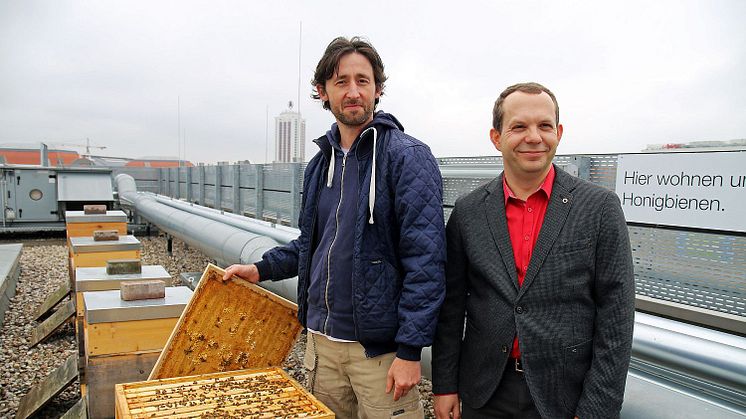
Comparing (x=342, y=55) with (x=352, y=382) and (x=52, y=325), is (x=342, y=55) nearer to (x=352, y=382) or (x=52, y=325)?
(x=352, y=382)

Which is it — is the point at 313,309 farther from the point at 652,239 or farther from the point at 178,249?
the point at 178,249

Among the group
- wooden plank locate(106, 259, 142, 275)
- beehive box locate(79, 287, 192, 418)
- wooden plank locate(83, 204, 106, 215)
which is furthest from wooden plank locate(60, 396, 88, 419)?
wooden plank locate(83, 204, 106, 215)

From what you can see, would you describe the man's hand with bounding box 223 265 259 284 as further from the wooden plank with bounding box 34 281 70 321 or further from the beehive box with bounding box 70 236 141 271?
the wooden plank with bounding box 34 281 70 321

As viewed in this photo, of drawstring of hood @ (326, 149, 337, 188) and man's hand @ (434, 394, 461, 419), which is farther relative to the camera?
drawstring of hood @ (326, 149, 337, 188)

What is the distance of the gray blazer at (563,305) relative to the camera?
1681 millimetres


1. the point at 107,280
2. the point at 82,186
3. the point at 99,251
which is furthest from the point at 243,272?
the point at 82,186

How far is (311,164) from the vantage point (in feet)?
8.20

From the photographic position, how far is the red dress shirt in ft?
6.06

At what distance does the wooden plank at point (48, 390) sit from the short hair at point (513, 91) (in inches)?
151

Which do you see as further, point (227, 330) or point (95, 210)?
point (95, 210)

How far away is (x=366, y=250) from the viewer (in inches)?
81.9

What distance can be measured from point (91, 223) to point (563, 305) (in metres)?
6.50

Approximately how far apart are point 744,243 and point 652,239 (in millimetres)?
488

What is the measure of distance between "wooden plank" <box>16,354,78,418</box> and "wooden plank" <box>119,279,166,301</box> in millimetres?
1520
